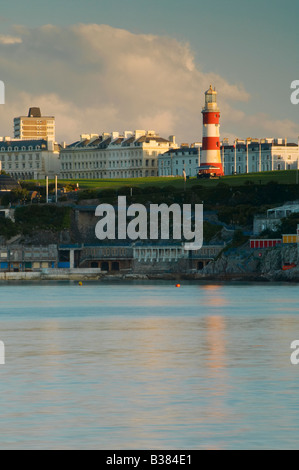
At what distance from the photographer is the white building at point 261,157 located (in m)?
174

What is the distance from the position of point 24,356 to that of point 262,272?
64.8 m

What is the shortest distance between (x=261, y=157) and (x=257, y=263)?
246 feet

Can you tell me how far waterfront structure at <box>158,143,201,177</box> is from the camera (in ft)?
597

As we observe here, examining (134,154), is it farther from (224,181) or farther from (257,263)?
(257,263)

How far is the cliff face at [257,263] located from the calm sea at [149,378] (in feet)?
125

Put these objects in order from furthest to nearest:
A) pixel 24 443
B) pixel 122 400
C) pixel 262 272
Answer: pixel 262 272, pixel 122 400, pixel 24 443

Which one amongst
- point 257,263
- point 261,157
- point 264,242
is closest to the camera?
point 257,263

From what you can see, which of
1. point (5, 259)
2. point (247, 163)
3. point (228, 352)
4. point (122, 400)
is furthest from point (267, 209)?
point (122, 400)

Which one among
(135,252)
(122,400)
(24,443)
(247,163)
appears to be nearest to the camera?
(24,443)

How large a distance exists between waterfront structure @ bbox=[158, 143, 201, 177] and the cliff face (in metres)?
76.8

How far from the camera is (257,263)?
335ft

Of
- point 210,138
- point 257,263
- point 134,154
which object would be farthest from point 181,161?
point 257,263

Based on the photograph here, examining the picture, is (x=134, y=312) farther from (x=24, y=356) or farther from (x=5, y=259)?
(x=5, y=259)
